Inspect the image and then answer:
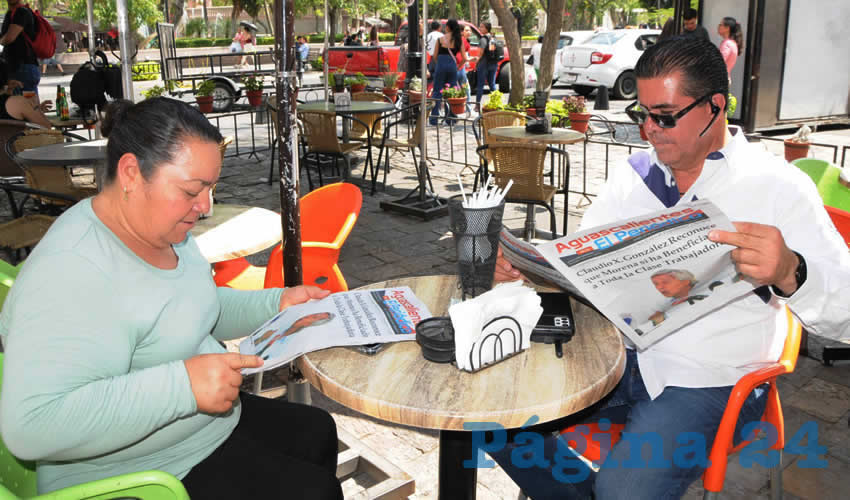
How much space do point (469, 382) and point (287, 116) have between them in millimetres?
1463

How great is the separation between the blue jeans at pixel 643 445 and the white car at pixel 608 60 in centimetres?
1380

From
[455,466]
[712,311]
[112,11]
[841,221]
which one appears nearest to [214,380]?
[455,466]

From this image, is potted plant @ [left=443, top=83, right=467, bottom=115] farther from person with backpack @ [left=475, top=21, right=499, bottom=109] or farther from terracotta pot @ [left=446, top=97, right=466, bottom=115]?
person with backpack @ [left=475, top=21, right=499, bottom=109]

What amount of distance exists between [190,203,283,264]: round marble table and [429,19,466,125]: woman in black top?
922 centimetres

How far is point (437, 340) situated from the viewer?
1573 mm

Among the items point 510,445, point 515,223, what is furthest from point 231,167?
point 510,445

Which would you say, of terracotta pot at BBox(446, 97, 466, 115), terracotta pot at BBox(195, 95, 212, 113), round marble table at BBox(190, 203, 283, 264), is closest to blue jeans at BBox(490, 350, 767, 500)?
round marble table at BBox(190, 203, 283, 264)

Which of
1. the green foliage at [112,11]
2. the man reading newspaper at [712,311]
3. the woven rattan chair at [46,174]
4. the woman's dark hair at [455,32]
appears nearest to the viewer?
the man reading newspaper at [712,311]

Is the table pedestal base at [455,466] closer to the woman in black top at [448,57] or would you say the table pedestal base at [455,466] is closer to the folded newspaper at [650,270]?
the folded newspaper at [650,270]

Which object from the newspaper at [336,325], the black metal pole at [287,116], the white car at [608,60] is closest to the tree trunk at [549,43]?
the white car at [608,60]

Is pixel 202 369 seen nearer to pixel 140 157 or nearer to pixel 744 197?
pixel 140 157

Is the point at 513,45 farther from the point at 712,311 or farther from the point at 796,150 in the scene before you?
the point at 712,311

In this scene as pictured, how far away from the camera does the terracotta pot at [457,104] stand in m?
11.2

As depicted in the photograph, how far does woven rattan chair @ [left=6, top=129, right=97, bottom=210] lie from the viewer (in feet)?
15.9
